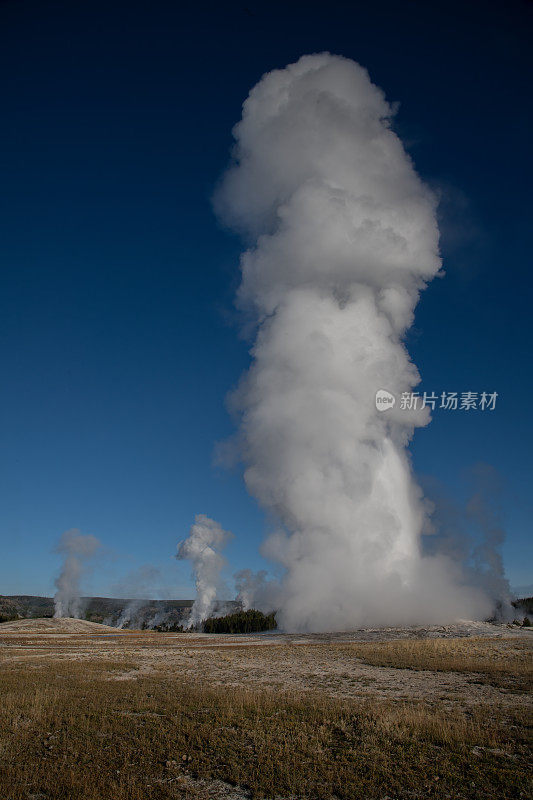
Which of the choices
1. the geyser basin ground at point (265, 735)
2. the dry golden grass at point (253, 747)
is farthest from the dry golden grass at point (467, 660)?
the dry golden grass at point (253, 747)

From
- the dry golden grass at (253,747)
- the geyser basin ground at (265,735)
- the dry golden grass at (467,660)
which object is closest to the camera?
the dry golden grass at (253,747)

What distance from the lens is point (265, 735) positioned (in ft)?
50.1

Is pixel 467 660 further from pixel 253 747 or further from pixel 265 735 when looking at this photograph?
pixel 253 747

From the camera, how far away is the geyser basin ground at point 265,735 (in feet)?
37.6

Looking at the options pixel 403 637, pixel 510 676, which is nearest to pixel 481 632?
pixel 403 637

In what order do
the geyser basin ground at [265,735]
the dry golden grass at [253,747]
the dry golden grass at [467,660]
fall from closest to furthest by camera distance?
1. the dry golden grass at [253,747]
2. the geyser basin ground at [265,735]
3. the dry golden grass at [467,660]

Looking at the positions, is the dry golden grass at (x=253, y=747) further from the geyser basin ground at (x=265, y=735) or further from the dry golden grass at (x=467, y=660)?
the dry golden grass at (x=467, y=660)

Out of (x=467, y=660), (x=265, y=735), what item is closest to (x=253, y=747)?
(x=265, y=735)

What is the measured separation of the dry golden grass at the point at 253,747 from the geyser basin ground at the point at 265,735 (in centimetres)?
5

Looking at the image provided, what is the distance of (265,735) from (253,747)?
45.6 inches

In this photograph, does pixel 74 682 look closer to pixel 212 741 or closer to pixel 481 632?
pixel 212 741

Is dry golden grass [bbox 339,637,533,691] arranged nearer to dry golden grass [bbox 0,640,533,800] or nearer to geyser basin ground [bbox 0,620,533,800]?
geyser basin ground [bbox 0,620,533,800]

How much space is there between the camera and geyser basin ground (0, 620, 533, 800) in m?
11.4

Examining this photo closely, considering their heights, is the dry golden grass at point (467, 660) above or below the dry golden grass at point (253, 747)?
below
